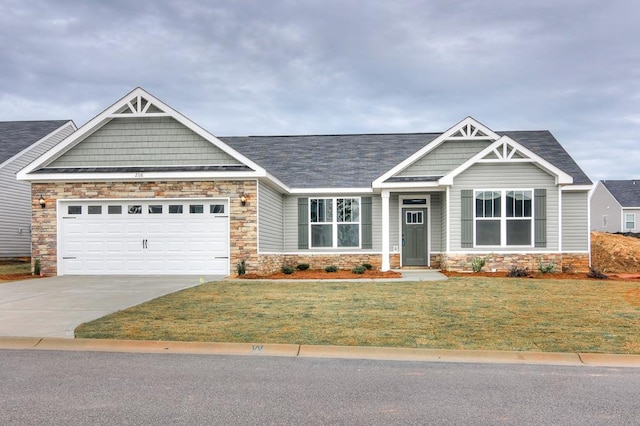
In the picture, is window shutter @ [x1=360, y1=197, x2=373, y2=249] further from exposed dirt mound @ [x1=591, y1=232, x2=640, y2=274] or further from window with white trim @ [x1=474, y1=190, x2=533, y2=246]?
exposed dirt mound @ [x1=591, y1=232, x2=640, y2=274]

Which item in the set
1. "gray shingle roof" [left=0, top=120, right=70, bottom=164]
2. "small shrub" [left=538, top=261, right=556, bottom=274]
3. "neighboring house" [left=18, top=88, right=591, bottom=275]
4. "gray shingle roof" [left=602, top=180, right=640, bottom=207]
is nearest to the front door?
"neighboring house" [left=18, top=88, right=591, bottom=275]

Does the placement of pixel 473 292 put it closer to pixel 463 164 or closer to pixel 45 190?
pixel 463 164

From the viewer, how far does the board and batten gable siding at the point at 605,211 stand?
158ft

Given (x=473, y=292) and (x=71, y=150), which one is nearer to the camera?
(x=473, y=292)

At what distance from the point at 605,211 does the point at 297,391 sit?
50.7 metres

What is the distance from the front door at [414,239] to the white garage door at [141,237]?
7145 millimetres

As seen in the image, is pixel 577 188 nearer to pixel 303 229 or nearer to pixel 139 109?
Answer: pixel 303 229

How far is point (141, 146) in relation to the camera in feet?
61.1

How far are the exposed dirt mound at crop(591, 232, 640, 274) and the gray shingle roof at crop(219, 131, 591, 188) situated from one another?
4871 millimetres

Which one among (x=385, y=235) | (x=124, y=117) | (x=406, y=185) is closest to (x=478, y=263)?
(x=385, y=235)

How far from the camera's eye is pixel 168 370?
22.8 feet

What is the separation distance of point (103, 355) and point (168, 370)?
1.37 metres

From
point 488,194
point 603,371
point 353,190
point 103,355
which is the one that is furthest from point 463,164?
point 103,355

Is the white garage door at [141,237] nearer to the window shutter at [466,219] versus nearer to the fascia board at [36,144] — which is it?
the window shutter at [466,219]
